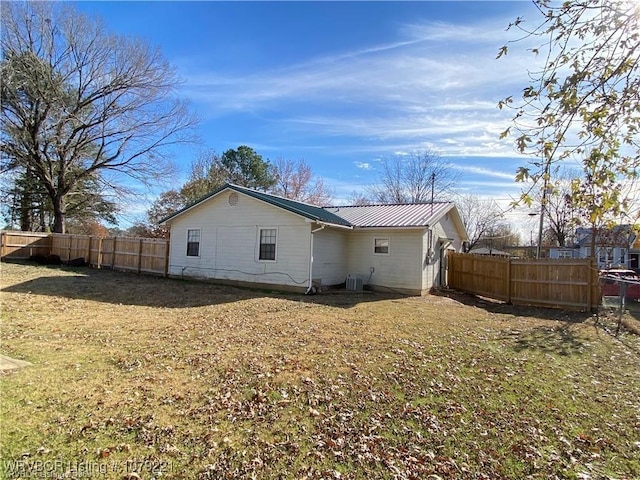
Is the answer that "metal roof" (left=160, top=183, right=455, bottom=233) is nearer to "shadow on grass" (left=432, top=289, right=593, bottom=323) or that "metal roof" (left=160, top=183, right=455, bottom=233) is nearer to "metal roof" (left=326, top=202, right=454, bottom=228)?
"metal roof" (left=326, top=202, right=454, bottom=228)

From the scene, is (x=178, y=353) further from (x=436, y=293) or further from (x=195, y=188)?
(x=195, y=188)

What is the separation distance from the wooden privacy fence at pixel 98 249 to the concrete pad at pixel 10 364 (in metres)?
13.0

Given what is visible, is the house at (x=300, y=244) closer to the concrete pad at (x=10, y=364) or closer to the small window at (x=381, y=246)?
the small window at (x=381, y=246)

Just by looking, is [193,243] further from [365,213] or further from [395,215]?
[395,215]

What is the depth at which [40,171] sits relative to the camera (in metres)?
23.0

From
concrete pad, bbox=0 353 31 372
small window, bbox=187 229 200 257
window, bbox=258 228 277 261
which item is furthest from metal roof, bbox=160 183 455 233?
concrete pad, bbox=0 353 31 372

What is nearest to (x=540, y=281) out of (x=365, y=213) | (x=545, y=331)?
(x=545, y=331)

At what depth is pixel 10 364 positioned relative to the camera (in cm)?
502

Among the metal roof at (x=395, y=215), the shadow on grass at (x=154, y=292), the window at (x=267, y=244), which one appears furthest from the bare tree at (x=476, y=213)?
the window at (x=267, y=244)

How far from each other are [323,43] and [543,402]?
10.7 meters

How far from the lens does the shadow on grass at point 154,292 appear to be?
11492 mm

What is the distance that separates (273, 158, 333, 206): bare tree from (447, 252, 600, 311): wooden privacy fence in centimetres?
2425

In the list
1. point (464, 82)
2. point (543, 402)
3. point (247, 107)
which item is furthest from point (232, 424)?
point (247, 107)

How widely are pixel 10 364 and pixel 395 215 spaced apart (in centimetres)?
1427
